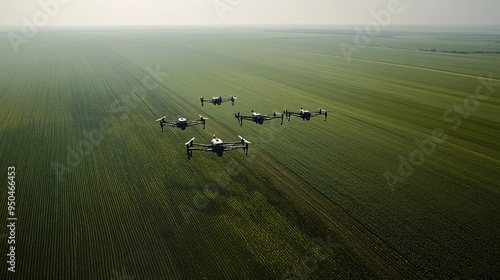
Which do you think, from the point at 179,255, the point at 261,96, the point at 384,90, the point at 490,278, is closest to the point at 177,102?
the point at 261,96

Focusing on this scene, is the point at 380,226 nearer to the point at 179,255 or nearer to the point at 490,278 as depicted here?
the point at 490,278

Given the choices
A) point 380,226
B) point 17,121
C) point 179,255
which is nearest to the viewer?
point 179,255

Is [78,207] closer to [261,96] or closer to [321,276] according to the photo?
[321,276]

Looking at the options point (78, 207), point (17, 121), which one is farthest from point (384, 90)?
point (17, 121)

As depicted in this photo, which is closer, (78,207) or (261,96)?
(78,207)

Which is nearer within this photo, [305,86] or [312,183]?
[312,183]

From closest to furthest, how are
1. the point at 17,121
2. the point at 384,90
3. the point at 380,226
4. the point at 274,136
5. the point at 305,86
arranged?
the point at 380,226 → the point at 274,136 → the point at 17,121 → the point at 384,90 → the point at 305,86
